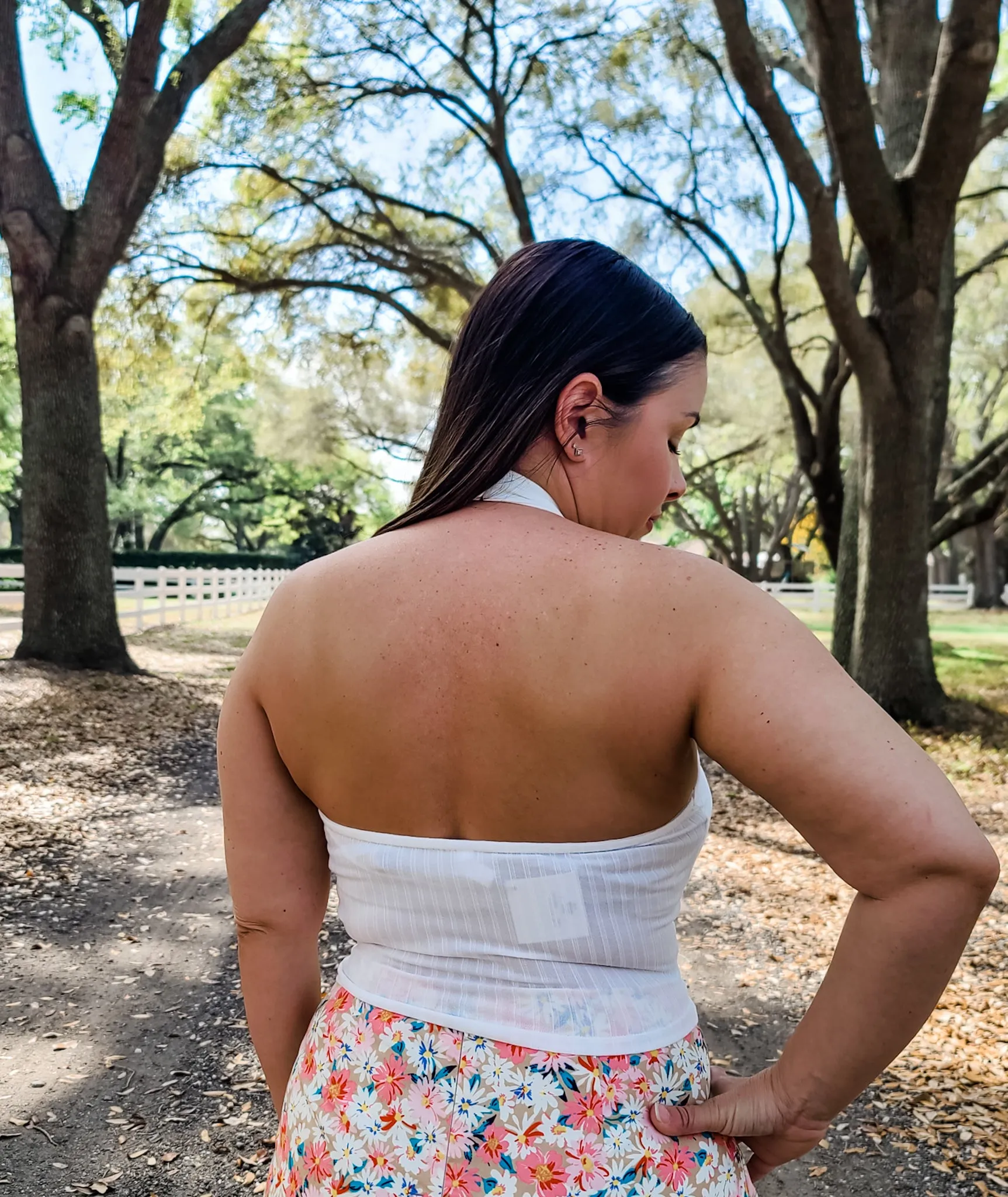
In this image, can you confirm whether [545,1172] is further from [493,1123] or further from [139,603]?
[139,603]

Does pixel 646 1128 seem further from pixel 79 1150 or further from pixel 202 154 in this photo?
pixel 202 154

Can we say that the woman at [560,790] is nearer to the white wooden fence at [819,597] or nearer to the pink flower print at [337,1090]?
the pink flower print at [337,1090]

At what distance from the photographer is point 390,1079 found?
1028 millimetres

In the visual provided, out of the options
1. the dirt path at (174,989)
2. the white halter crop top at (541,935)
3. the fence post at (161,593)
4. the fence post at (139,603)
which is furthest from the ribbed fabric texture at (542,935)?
the fence post at (161,593)

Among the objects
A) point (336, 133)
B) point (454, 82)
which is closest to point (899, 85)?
point (454, 82)

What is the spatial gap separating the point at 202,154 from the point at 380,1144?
1529 cm

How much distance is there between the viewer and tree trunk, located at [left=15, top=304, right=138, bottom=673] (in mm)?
9953

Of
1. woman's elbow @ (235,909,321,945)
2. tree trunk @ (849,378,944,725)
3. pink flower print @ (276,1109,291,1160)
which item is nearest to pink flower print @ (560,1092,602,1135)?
pink flower print @ (276,1109,291,1160)

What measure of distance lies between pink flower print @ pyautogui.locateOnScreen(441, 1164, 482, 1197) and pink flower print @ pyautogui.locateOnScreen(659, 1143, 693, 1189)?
0.19m

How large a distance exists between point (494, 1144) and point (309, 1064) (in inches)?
10.3

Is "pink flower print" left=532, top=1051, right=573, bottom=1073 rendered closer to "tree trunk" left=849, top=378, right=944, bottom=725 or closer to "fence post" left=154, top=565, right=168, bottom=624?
"tree trunk" left=849, top=378, right=944, bottom=725

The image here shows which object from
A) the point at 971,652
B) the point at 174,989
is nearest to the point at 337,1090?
the point at 174,989

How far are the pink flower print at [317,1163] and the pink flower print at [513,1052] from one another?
9.0 inches

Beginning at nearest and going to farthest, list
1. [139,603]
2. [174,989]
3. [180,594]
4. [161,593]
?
[174,989] → [139,603] → [161,593] → [180,594]
